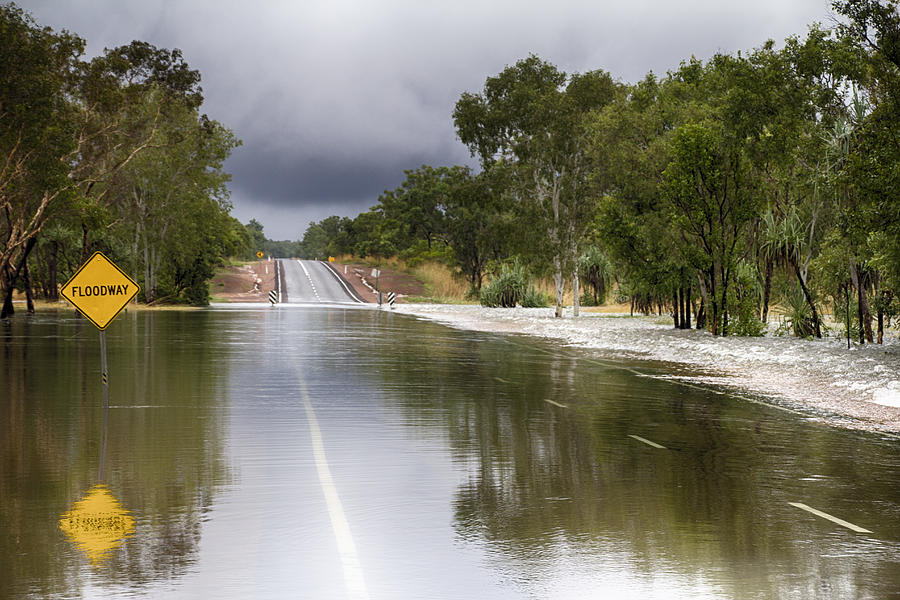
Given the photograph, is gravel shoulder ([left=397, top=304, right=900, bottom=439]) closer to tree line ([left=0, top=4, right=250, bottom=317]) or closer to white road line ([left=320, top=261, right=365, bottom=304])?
tree line ([left=0, top=4, right=250, bottom=317])

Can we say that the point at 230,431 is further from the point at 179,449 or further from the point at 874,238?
the point at 874,238

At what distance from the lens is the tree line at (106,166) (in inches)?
1874

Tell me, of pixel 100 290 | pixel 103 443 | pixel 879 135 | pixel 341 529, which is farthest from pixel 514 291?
pixel 341 529

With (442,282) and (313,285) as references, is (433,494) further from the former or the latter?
(313,285)

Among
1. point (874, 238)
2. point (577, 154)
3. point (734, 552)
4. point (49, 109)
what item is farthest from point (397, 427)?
point (577, 154)

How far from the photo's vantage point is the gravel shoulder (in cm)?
1745

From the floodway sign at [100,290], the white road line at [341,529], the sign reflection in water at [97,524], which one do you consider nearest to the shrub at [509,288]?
the floodway sign at [100,290]

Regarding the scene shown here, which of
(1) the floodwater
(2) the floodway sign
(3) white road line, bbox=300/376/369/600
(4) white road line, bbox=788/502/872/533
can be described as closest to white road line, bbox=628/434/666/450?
(1) the floodwater

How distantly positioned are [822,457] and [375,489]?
518 cm

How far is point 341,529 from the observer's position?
8.25m

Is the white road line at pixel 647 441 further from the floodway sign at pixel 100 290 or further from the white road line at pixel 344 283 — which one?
the white road line at pixel 344 283

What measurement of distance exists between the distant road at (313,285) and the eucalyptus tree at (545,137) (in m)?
35.2

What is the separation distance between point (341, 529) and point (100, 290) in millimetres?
12214

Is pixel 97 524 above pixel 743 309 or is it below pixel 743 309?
below
